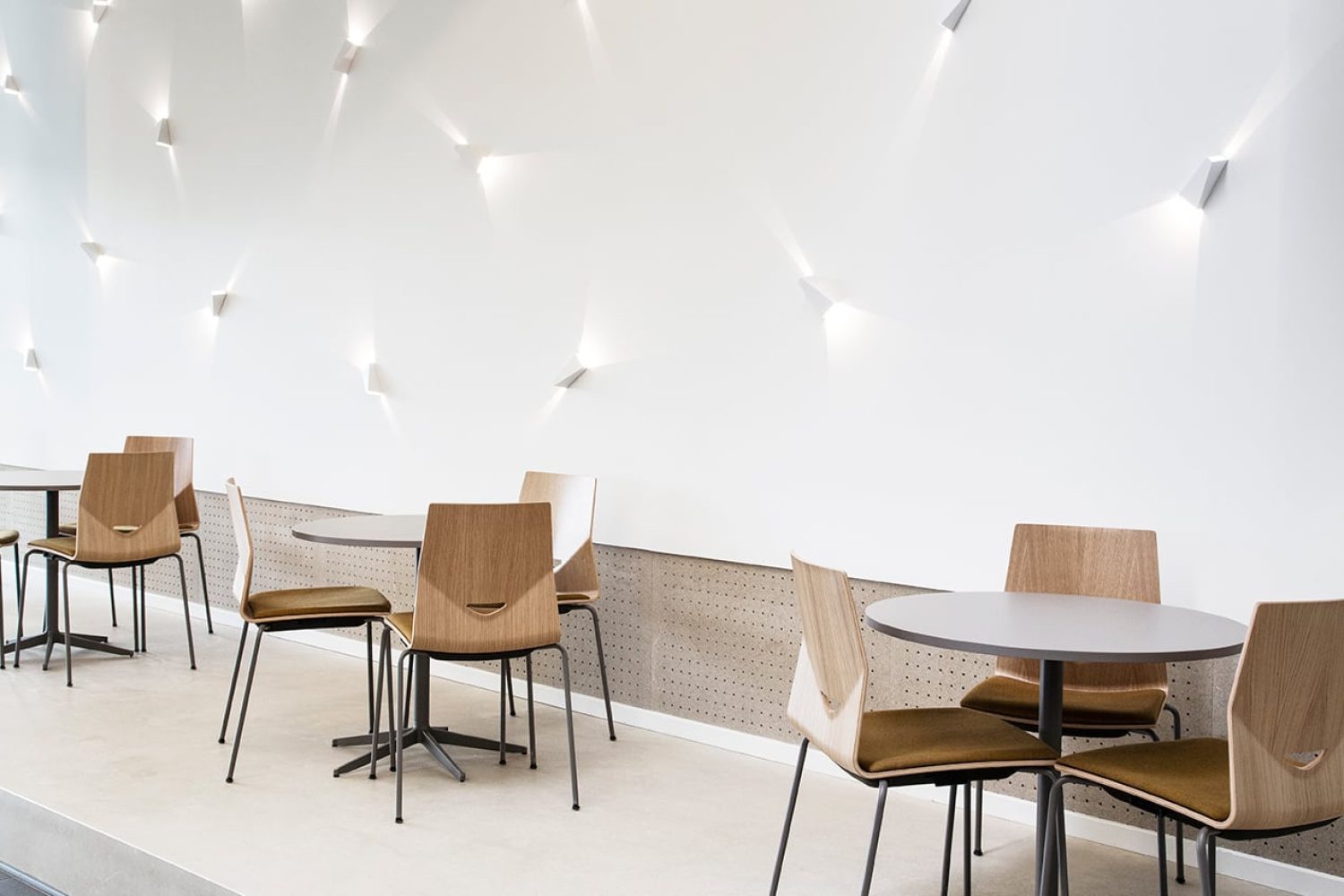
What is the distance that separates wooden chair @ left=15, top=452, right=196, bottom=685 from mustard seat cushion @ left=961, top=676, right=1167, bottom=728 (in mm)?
3282

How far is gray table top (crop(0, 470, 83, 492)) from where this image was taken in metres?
4.82

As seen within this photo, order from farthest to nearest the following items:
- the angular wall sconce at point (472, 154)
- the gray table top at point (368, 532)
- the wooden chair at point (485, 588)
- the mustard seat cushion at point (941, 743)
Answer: the angular wall sconce at point (472, 154)
the gray table top at point (368, 532)
the wooden chair at point (485, 588)
the mustard seat cushion at point (941, 743)

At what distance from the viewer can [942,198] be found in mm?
3480

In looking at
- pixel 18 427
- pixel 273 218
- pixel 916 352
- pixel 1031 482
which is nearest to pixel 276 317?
pixel 273 218

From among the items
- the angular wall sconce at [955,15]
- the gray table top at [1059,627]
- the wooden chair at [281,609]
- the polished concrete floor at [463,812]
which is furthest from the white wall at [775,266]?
the wooden chair at [281,609]

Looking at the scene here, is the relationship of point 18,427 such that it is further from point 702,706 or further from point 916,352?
point 916,352

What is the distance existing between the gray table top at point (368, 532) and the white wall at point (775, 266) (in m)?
0.79

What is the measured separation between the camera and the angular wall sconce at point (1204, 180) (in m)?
2.95

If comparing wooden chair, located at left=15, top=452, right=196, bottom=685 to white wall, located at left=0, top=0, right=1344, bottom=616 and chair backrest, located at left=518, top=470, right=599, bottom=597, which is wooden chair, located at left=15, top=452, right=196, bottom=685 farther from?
chair backrest, located at left=518, top=470, right=599, bottom=597

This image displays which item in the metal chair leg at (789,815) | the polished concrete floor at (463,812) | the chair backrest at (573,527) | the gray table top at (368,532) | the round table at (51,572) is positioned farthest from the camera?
the round table at (51,572)

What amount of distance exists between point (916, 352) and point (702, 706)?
4.75 ft

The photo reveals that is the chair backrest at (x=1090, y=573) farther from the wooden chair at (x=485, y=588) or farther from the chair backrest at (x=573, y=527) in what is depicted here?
the chair backrest at (x=573, y=527)

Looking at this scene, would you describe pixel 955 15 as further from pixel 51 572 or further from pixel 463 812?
pixel 51 572

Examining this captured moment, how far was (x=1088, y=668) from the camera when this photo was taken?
3.02 meters
